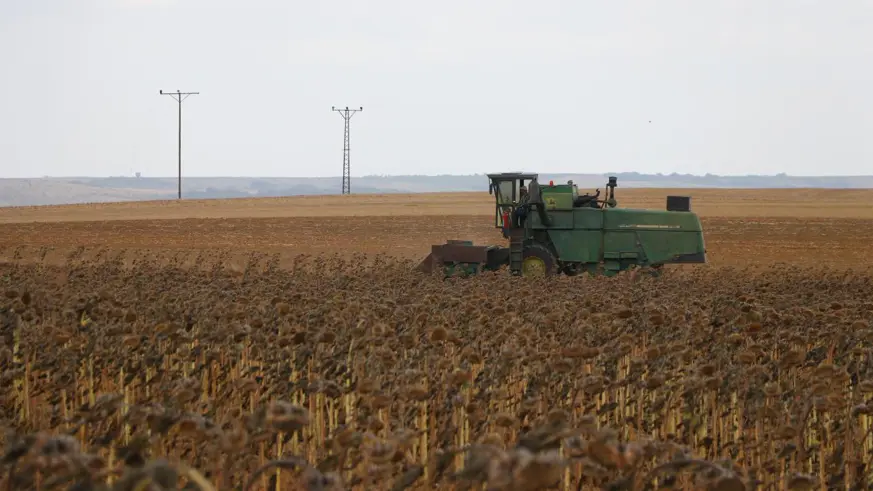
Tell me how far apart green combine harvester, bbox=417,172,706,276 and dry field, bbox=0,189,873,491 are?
202 inches

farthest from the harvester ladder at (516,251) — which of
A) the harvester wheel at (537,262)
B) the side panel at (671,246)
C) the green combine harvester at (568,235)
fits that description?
the side panel at (671,246)

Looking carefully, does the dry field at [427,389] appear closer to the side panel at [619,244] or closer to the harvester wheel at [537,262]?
the harvester wheel at [537,262]

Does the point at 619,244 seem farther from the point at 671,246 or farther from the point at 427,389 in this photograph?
the point at 427,389

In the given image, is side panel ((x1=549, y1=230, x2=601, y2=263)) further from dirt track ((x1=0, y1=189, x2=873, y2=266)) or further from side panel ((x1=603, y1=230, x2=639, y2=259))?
dirt track ((x1=0, y1=189, x2=873, y2=266))

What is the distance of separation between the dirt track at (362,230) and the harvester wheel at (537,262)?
1112 centimetres

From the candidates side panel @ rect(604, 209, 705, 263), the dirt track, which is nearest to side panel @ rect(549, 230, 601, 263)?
side panel @ rect(604, 209, 705, 263)

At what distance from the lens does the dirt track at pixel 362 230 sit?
36.7 metres

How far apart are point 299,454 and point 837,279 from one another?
18.5 metres

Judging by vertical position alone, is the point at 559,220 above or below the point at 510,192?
below

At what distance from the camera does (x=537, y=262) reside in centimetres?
2316

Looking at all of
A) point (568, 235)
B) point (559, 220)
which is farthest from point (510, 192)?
point (568, 235)

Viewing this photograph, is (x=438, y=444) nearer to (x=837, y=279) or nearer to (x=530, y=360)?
(x=530, y=360)

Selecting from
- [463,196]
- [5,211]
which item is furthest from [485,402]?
[463,196]

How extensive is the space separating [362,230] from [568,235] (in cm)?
2179
